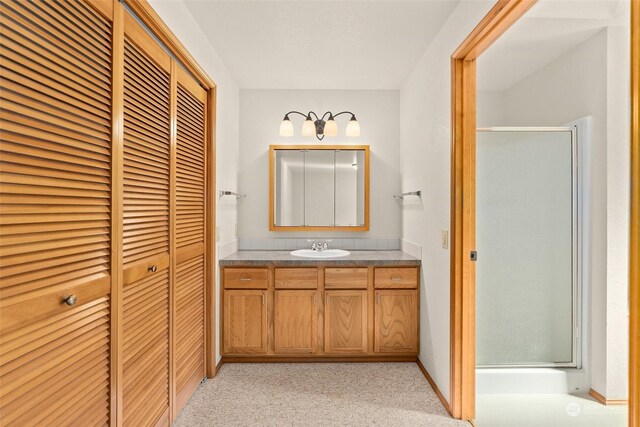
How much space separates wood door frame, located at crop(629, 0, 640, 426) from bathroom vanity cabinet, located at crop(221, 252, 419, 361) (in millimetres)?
1867

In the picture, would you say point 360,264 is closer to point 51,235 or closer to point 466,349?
point 466,349

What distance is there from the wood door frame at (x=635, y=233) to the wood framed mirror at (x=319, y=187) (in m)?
2.51

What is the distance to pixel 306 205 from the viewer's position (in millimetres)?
3486

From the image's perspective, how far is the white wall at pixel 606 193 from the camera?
7.09 feet

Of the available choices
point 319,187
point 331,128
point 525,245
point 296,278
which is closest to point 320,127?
point 331,128

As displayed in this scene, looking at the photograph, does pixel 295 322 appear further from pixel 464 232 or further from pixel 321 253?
pixel 464 232

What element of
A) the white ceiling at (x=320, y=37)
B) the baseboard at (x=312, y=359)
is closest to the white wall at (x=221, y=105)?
the white ceiling at (x=320, y=37)

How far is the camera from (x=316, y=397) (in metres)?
2.37

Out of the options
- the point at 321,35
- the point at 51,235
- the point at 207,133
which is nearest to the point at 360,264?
the point at 207,133

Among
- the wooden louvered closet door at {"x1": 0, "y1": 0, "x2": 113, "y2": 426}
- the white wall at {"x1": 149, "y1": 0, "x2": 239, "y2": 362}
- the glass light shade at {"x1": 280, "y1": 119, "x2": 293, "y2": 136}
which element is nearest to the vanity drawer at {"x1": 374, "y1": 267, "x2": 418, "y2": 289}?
the white wall at {"x1": 149, "y1": 0, "x2": 239, "y2": 362}

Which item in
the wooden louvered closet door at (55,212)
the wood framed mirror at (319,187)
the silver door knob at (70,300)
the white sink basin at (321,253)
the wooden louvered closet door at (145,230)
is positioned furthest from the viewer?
the wood framed mirror at (319,187)

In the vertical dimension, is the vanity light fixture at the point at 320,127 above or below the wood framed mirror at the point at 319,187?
above

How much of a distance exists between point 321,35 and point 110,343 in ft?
7.09

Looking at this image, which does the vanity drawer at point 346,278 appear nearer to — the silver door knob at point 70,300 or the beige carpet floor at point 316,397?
the beige carpet floor at point 316,397
